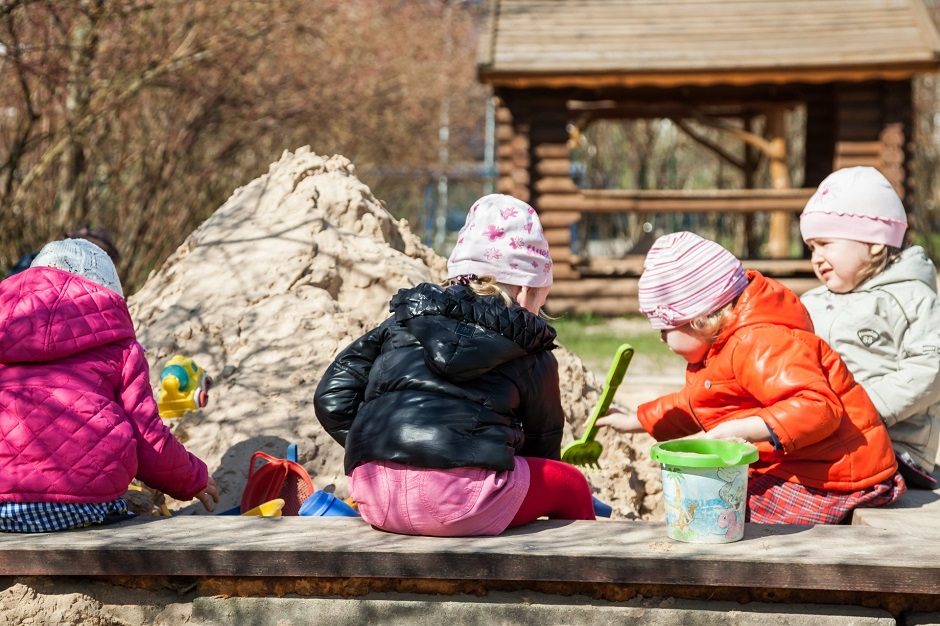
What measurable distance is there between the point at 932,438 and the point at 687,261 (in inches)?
43.9

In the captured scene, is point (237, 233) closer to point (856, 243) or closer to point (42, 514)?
point (42, 514)

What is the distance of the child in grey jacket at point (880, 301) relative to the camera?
134 inches

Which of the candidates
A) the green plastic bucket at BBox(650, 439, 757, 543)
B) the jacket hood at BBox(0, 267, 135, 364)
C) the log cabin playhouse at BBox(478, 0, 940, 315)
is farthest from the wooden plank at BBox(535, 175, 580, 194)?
the green plastic bucket at BBox(650, 439, 757, 543)

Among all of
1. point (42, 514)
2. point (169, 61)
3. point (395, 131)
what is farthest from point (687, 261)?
point (395, 131)

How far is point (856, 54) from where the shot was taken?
10250 millimetres

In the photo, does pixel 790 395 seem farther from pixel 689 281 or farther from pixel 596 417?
pixel 596 417

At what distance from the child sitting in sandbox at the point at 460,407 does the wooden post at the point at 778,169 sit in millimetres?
10208

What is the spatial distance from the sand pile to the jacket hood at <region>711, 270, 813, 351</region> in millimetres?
1298

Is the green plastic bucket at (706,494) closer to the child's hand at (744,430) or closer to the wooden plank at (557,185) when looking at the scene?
the child's hand at (744,430)

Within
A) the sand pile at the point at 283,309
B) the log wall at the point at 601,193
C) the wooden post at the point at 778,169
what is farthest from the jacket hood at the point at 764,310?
the wooden post at the point at 778,169

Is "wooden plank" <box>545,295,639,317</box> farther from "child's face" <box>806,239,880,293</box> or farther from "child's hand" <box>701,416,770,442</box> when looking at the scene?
"child's hand" <box>701,416,770,442</box>

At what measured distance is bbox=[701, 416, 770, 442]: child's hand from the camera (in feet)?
9.23

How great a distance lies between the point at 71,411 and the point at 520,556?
1258mm

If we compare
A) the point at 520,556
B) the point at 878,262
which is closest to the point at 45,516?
the point at 520,556
